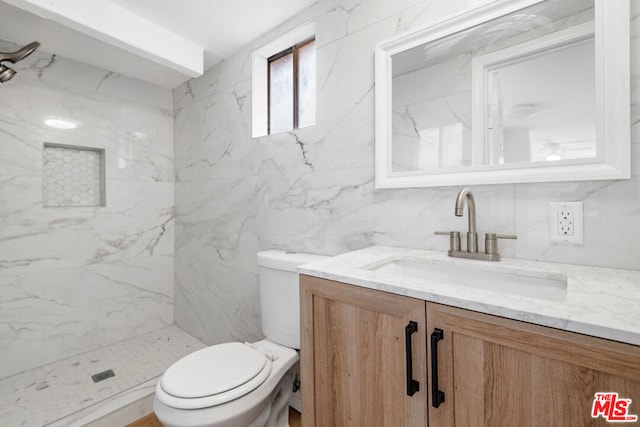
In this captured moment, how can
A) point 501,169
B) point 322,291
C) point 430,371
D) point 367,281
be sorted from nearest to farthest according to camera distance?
point 430,371 < point 367,281 < point 322,291 < point 501,169

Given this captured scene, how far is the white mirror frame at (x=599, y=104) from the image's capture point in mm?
834

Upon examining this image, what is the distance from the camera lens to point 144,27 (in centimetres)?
172

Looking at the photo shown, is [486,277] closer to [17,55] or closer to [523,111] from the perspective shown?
[523,111]

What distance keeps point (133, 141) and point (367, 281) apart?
7.58ft

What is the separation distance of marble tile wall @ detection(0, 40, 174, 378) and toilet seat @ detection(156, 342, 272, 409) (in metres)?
1.38

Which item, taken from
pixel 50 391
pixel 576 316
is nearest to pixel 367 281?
pixel 576 316

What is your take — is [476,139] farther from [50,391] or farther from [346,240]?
[50,391]

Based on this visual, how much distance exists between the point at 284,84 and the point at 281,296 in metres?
1.33

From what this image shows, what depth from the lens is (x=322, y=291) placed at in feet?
3.00

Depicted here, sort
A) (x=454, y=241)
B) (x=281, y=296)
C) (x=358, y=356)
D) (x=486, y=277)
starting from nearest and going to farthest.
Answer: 1. (x=358, y=356)
2. (x=486, y=277)
3. (x=454, y=241)
4. (x=281, y=296)

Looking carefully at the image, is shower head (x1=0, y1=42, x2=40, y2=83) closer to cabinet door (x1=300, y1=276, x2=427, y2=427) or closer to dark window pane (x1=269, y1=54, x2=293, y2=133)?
Result: dark window pane (x1=269, y1=54, x2=293, y2=133)

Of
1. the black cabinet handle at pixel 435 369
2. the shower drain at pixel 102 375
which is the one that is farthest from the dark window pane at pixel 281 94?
the shower drain at pixel 102 375

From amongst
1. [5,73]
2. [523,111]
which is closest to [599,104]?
[523,111]

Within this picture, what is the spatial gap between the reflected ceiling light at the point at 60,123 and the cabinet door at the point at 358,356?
2.09m
